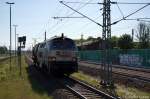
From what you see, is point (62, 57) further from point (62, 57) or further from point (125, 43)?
point (125, 43)

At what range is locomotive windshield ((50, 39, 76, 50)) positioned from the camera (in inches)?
930

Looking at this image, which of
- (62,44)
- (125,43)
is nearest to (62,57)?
(62,44)

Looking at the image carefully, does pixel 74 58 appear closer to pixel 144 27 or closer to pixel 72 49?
pixel 72 49

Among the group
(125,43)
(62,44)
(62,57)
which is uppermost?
(125,43)

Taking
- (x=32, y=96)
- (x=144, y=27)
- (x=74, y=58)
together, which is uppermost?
(x=144, y=27)

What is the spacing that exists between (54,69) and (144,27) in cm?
7644

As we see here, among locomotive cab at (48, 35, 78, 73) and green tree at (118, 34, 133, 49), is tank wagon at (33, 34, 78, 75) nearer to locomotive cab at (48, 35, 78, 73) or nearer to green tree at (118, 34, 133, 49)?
locomotive cab at (48, 35, 78, 73)

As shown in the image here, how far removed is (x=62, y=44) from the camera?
935 inches

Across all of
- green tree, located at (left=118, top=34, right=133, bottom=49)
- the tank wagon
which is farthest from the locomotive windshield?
green tree, located at (left=118, top=34, right=133, bottom=49)

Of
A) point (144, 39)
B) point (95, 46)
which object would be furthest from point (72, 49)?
point (144, 39)

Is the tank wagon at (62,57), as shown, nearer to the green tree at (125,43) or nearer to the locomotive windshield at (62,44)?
the locomotive windshield at (62,44)

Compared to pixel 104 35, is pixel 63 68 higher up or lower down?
lower down

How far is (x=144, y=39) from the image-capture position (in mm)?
91562

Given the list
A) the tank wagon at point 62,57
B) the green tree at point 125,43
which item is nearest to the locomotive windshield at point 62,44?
the tank wagon at point 62,57
